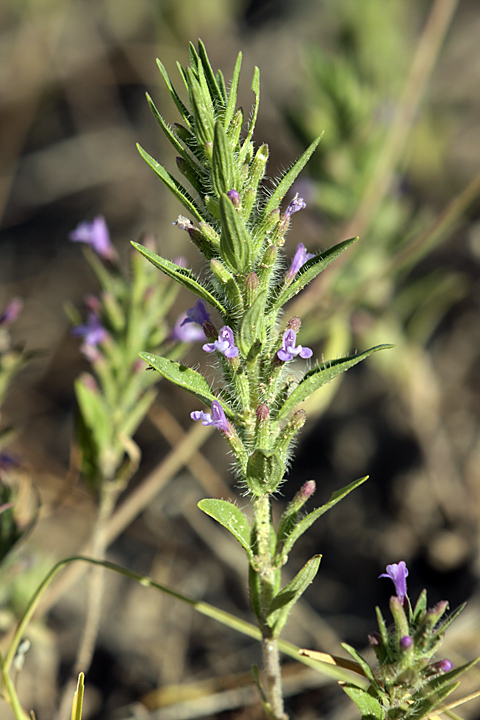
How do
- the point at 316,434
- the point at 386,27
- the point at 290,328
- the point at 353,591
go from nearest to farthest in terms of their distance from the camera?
the point at 290,328 < the point at 353,591 < the point at 316,434 < the point at 386,27

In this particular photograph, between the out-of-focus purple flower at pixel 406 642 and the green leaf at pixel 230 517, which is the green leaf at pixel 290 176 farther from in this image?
the out-of-focus purple flower at pixel 406 642

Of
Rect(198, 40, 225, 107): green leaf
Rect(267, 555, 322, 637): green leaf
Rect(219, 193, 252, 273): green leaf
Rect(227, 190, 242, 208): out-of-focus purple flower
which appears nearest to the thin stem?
Rect(267, 555, 322, 637): green leaf

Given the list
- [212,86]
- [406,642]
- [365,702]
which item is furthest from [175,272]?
[365,702]

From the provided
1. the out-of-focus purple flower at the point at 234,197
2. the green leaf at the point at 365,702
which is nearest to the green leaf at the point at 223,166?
the out-of-focus purple flower at the point at 234,197

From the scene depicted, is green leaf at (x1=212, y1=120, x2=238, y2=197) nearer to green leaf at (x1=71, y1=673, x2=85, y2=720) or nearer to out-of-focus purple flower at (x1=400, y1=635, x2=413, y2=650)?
out-of-focus purple flower at (x1=400, y1=635, x2=413, y2=650)

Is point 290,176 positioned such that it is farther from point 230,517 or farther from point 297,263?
point 230,517

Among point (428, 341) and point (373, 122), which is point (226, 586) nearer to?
point (428, 341)

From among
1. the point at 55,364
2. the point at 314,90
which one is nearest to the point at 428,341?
the point at 314,90
